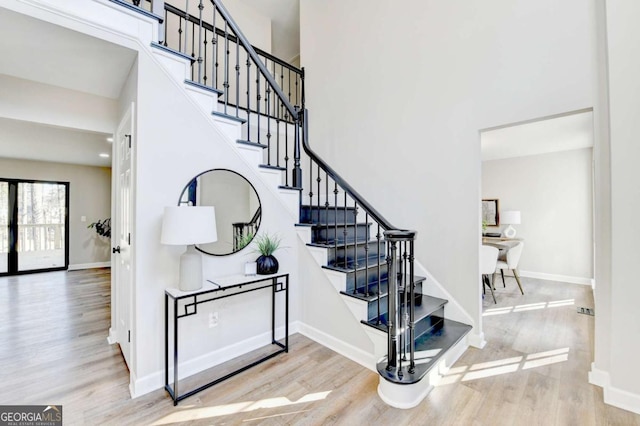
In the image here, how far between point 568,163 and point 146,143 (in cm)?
665

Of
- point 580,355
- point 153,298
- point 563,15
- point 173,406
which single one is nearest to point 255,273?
point 153,298

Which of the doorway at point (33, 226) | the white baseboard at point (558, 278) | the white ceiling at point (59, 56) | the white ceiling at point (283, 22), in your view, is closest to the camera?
the white ceiling at point (59, 56)

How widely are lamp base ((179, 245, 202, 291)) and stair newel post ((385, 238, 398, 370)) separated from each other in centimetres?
138

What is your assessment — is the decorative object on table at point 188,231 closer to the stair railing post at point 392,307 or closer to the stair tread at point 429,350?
the stair railing post at point 392,307

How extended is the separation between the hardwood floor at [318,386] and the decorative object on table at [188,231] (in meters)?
0.85

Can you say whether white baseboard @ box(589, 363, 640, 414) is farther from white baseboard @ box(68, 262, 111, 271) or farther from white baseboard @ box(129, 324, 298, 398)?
white baseboard @ box(68, 262, 111, 271)

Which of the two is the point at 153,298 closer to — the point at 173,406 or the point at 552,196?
the point at 173,406

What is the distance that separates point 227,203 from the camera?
8.13 feet

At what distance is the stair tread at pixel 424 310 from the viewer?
228cm

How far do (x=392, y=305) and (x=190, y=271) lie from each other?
4.82 feet

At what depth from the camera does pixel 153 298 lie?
2.04 m

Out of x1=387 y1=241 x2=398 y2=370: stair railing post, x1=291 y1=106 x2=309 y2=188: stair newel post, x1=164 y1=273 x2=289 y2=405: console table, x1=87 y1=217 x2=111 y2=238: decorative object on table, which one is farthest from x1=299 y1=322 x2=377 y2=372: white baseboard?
x1=87 y1=217 x2=111 y2=238: decorative object on table

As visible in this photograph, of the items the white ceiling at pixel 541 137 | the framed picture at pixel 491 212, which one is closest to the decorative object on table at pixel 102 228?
the white ceiling at pixel 541 137

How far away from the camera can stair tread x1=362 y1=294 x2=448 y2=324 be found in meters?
2.28
